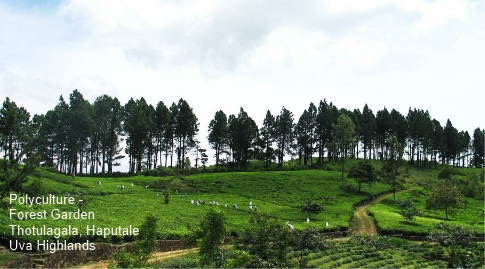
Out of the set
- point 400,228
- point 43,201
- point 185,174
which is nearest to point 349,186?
point 400,228

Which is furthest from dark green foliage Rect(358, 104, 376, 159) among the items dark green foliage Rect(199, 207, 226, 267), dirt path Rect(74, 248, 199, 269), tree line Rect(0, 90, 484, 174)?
dark green foliage Rect(199, 207, 226, 267)

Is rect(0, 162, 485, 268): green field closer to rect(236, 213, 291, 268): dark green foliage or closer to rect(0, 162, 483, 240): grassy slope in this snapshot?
rect(0, 162, 483, 240): grassy slope

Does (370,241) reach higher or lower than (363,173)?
lower

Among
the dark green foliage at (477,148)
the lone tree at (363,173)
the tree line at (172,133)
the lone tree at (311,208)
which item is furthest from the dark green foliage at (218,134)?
the dark green foliage at (477,148)

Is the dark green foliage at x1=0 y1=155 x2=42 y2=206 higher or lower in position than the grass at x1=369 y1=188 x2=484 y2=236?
higher

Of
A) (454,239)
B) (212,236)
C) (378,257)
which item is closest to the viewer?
(212,236)

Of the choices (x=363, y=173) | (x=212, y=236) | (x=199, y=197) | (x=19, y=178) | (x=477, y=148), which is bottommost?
(x=199, y=197)

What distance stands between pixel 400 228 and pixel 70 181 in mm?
45174

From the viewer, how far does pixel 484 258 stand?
3909 centimetres

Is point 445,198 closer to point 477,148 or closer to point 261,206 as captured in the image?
point 261,206

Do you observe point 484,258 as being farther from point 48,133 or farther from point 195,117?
point 48,133

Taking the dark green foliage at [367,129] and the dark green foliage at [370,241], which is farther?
the dark green foliage at [367,129]

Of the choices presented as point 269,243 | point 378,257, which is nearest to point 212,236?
point 269,243

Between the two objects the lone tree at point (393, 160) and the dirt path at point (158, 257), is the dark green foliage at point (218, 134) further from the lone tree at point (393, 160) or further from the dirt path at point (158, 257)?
the dirt path at point (158, 257)
